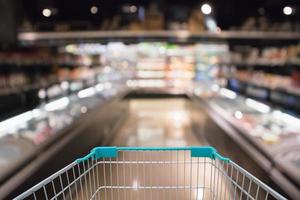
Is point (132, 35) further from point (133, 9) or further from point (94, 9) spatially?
point (94, 9)

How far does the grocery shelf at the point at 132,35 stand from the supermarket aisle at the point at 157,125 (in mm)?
1568

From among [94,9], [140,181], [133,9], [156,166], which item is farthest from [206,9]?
[140,181]

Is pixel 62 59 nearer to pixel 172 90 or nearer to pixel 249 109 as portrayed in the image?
pixel 172 90

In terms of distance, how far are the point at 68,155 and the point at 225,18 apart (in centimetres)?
501

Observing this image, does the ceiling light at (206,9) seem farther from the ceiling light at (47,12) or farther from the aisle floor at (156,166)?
the ceiling light at (47,12)

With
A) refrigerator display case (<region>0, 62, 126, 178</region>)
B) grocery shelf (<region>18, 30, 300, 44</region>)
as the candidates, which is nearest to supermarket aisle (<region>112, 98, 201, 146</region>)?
refrigerator display case (<region>0, 62, 126, 178</region>)

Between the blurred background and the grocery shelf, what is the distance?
19mm

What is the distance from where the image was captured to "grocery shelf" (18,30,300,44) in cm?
586

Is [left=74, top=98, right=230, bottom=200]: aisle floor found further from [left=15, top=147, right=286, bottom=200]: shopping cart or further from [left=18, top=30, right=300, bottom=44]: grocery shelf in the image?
[left=18, top=30, right=300, bottom=44]: grocery shelf

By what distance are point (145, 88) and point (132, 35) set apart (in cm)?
360

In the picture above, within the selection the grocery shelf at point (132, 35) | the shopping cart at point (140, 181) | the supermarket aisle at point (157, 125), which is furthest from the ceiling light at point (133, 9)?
the shopping cart at point (140, 181)

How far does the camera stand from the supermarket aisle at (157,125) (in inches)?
174

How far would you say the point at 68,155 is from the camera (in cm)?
227

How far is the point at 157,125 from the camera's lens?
230 inches
